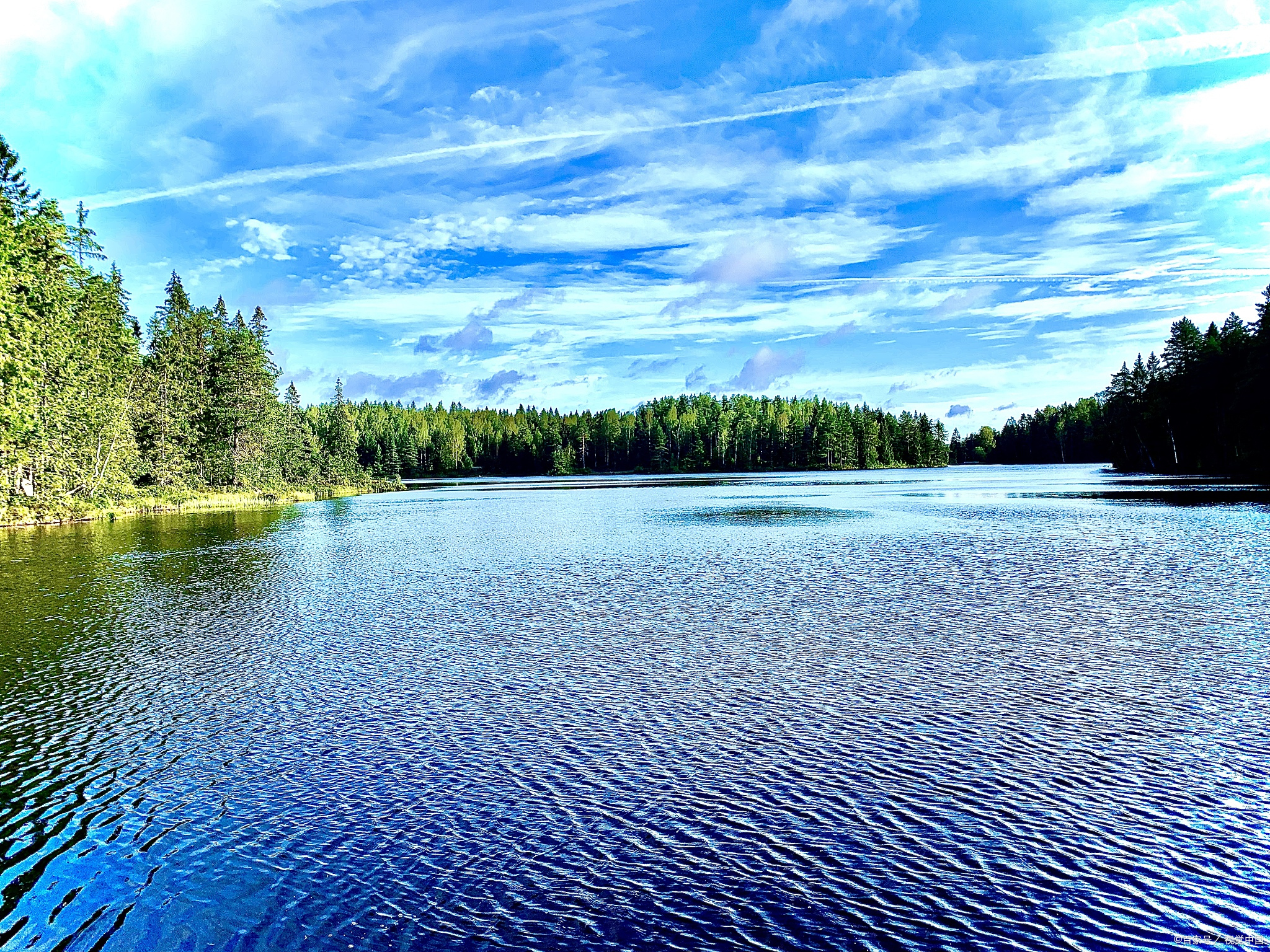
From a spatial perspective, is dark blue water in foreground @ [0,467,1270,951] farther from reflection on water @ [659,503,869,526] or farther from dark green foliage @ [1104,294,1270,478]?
dark green foliage @ [1104,294,1270,478]

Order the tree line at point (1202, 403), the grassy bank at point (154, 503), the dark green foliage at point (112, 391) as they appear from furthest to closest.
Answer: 1. the tree line at point (1202, 403)
2. the grassy bank at point (154, 503)
3. the dark green foliage at point (112, 391)

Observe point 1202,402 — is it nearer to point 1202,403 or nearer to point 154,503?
point 1202,403

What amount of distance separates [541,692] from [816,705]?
5233mm

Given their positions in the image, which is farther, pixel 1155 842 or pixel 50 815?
pixel 50 815

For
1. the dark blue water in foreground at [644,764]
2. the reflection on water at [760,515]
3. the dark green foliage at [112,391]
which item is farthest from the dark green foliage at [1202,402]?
the dark green foliage at [112,391]

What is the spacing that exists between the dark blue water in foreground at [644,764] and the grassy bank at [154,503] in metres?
34.7

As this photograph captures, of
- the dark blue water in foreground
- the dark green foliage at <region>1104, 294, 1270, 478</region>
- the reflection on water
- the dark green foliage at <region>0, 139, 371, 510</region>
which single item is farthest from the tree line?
the dark green foliage at <region>0, 139, 371, 510</region>

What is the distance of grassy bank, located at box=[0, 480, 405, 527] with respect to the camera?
181 feet

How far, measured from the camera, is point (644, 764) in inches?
468

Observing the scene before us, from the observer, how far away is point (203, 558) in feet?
123

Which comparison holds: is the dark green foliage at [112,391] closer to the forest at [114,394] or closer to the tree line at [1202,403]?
the forest at [114,394]

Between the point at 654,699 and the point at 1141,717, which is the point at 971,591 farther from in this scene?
the point at 654,699

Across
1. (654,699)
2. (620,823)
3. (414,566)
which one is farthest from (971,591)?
(414,566)

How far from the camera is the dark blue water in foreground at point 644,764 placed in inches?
314
